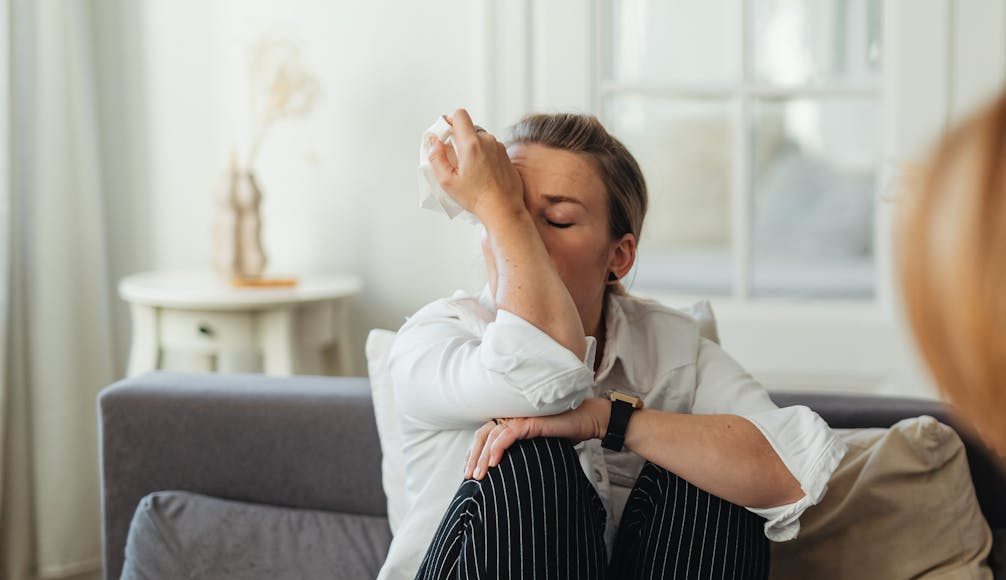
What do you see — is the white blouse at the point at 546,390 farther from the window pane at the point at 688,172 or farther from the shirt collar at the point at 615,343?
the window pane at the point at 688,172

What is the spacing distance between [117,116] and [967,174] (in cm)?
261

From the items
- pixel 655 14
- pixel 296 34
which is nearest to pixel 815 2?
pixel 655 14

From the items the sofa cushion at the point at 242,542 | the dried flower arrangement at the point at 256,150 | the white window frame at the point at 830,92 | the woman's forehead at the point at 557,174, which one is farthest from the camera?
the dried flower arrangement at the point at 256,150

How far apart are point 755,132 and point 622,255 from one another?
1157 millimetres

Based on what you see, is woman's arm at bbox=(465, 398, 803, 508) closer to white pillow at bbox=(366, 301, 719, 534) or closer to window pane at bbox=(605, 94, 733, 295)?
white pillow at bbox=(366, 301, 719, 534)

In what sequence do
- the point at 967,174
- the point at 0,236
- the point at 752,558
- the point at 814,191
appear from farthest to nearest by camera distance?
the point at 814,191
the point at 0,236
the point at 752,558
the point at 967,174

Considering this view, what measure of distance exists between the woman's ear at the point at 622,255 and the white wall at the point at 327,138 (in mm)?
1140

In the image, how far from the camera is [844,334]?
8.45 feet

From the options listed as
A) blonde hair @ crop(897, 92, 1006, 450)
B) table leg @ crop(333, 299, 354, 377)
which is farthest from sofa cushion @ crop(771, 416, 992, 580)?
table leg @ crop(333, 299, 354, 377)

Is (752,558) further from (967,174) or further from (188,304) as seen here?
(188,304)

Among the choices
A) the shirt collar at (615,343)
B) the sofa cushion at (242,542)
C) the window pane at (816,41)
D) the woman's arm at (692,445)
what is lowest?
the sofa cushion at (242,542)

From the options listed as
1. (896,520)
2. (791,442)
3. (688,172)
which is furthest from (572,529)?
(688,172)

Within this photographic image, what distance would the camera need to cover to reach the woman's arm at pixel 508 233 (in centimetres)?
136

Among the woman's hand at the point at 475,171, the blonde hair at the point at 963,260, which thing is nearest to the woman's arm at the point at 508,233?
the woman's hand at the point at 475,171
